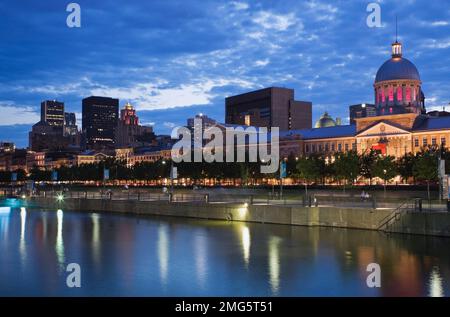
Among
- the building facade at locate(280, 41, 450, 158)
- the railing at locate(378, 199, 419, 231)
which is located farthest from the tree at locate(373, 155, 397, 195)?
the railing at locate(378, 199, 419, 231)

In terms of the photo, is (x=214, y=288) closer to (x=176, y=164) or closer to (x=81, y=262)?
(x=81, y=262)

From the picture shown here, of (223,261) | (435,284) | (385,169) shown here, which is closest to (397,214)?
(223,261)

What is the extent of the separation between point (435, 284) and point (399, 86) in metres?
110

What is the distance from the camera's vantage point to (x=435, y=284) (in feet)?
83.6

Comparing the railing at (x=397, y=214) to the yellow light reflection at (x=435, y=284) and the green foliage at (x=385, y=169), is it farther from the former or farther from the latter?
the green foliage at (x=385, y=169)

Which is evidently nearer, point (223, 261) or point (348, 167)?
point (223, 261)

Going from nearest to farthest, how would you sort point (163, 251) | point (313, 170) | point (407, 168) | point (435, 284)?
point (435, 284) → point (163, 251) → point (407, 168) → point (313, 170)

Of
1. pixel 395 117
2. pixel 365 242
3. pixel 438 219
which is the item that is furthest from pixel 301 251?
pixel 395 117

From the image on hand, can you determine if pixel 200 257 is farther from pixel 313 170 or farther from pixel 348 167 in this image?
pixel 313 170

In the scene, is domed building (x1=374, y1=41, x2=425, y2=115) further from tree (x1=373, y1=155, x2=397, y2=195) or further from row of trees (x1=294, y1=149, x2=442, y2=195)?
tree (x1=373, y1=155, x2=397, y2=195)

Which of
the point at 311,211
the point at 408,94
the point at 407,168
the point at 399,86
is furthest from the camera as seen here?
the point at 399,86

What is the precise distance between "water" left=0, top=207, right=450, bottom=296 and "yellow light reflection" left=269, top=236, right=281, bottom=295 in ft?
0.18

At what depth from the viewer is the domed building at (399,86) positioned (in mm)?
128500

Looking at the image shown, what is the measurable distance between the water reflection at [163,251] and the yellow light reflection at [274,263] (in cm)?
519
